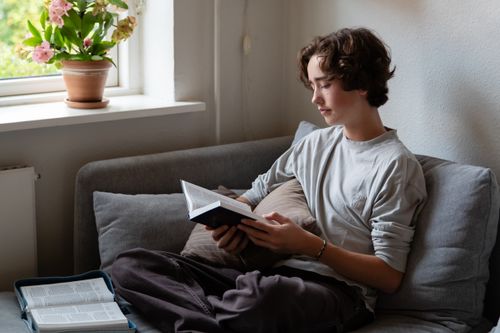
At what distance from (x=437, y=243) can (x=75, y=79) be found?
1.25m

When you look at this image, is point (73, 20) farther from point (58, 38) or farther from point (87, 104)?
point (87, 104)

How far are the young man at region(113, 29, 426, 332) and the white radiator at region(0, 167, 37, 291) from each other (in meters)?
0.43

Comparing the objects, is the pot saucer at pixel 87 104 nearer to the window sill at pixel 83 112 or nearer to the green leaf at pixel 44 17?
the window sill at pixel 83 112

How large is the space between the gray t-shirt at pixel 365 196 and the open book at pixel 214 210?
0.22 meters

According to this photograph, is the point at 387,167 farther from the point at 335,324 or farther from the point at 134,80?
the point at 134,80

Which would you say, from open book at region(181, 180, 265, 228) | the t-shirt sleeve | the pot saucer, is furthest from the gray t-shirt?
the pot saucer

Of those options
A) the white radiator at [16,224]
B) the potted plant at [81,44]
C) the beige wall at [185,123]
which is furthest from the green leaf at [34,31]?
the white radiator at [16,224]

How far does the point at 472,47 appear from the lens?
2.33 metres

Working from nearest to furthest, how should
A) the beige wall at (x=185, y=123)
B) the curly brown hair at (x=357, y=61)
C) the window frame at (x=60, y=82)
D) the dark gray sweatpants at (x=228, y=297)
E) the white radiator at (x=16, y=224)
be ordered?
the dark gray sweatpants at (x=228, y=297) < the curly brown hair at (x=357, y=61) < the white radiator at (x=16, y=224) < the beige wall at (x=185, y=123) < the window frame at (x=60, y=82)

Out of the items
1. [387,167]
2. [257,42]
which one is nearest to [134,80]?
[257,42]

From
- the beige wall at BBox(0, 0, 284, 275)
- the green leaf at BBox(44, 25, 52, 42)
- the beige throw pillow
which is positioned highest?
the green leaf at BBox(44, 25, 52, 42)

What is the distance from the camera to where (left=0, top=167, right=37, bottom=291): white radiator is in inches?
97.0

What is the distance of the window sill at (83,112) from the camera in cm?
248

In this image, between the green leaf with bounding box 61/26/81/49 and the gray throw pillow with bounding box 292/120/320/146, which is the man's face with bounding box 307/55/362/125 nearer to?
the gray throw pillow with bounding box 292/120/320/146
